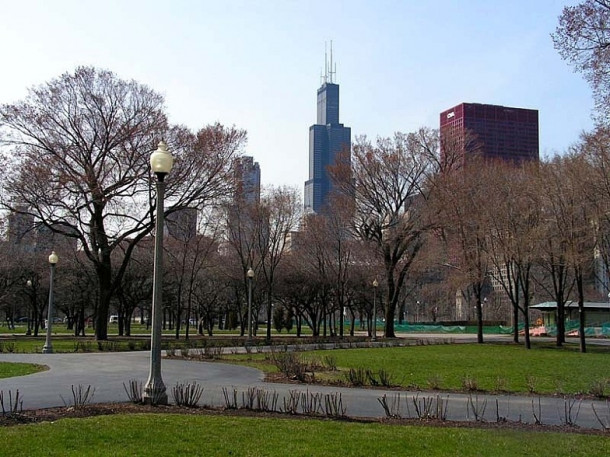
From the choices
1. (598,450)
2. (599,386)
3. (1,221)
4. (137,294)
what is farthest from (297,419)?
(137,294)

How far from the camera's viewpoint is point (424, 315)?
387 feet

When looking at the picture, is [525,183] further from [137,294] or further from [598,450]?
[137,294]

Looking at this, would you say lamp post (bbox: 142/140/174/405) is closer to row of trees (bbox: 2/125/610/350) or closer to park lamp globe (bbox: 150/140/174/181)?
park lamp globe (bbox: 150/140/174/181)

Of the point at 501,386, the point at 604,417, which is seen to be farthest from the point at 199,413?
the point at 501,386

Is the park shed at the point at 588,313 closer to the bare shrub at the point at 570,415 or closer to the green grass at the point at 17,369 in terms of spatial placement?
the bare shrub at the point at 570,415

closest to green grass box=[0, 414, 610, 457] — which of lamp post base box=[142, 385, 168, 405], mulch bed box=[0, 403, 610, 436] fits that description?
mulch bed box=[0, 403, 610, 436]

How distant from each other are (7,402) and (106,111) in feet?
90.4

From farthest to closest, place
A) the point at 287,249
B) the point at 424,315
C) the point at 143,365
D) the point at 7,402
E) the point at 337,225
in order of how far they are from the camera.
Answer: the point at 424,315 < the point at 287,249 < the point at 337,225 < the point at 143,365 < the point at 7,402

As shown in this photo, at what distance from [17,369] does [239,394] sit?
8878 mm

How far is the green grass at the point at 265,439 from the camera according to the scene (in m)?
7.95

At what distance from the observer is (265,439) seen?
28.6 ft

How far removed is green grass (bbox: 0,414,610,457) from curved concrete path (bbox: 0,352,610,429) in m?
1.87

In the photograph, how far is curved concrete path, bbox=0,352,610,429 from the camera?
39.2 feet

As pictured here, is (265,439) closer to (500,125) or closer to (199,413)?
(199,413)
